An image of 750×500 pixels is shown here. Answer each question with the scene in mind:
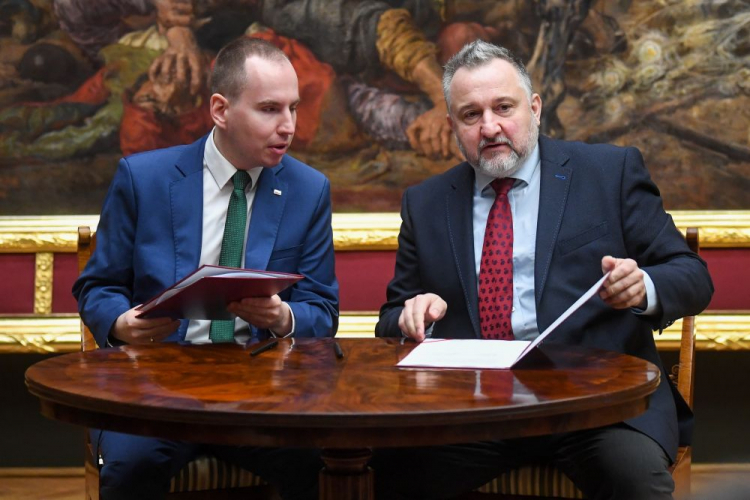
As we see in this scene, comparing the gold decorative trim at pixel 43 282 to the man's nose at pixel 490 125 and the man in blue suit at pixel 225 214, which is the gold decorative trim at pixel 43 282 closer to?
the man in blue suit at pixel 225 214

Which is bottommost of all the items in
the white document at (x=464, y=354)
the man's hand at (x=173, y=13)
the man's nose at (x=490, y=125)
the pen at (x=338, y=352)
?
the pen at (x=338, y=352)

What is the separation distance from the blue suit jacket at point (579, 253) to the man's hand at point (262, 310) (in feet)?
1.28

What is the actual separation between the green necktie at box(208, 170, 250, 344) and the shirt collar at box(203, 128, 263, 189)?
1.4 inches

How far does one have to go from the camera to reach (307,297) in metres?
3.11

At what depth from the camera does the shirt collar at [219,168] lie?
314 centimetres

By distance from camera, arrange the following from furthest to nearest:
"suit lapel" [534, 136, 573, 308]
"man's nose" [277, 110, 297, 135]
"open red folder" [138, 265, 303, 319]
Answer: "man's nose" [277, 110, 297, 135], "suit lapel" [534, 136, 573, 308], "open red folder" [138, 265, 303, 319]

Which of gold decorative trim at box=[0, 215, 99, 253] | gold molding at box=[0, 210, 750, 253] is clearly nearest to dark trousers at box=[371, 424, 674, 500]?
gold molding at box=[0, 210, 750, 253]

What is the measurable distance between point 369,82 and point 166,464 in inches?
105

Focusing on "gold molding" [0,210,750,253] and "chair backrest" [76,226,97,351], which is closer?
"chair backrest" [76,226,97,351]

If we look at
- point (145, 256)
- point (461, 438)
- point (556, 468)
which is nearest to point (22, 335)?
point (145, 256)

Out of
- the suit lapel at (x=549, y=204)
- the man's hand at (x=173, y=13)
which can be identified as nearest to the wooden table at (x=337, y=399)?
the suit lapel at (x=549, y=204)

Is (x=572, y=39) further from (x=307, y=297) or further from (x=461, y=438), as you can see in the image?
(x=461, y=438)

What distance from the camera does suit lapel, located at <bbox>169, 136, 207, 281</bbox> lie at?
3.01m

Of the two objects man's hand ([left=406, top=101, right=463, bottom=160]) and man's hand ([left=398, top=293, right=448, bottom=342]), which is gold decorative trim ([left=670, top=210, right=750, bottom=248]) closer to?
man's hand ([left=406, top=101, right=463, bottom=160])
